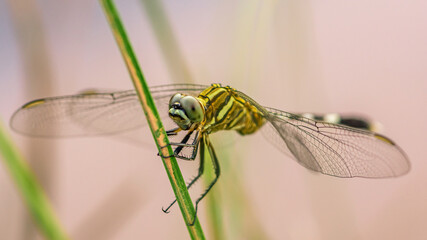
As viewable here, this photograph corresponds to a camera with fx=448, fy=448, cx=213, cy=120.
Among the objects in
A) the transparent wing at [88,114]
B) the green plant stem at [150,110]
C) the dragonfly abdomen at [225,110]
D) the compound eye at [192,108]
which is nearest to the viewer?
the green plant stem at [150,110]

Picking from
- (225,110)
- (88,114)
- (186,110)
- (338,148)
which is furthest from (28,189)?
(338,148)

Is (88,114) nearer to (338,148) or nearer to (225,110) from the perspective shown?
(225,110)

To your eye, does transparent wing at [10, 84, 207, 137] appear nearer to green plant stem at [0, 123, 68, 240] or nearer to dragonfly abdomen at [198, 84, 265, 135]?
dragonfly abdomen at [198, 84, 265, 135]

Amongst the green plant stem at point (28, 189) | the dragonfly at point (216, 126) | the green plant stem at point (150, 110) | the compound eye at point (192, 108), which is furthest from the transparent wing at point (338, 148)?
the green plant stem at point (28, 189)

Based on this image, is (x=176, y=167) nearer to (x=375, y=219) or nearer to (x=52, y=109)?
(x=52, y=109)

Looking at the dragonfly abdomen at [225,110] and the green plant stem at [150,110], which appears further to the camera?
the dragonfly abdomen at [225,110]

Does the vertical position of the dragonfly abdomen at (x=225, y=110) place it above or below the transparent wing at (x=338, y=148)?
above

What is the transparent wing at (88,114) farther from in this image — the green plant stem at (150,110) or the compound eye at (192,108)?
the green plant stem at (150,110)

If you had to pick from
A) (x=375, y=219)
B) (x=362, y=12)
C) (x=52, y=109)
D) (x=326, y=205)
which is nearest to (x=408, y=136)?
(x=375, y=219)
